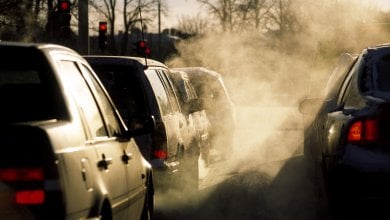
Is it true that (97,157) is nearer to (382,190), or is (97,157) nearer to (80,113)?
(80,113)

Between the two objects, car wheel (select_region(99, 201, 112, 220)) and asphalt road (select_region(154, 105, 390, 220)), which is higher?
car wheel (select_region(99, 201, 112, 220))

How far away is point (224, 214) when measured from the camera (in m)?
11.9

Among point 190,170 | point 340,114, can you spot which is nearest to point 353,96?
point 340,114

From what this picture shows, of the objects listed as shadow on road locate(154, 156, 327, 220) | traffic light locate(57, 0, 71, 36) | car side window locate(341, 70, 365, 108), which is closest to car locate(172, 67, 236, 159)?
shadow on road locate(154, 156, 327, 220)

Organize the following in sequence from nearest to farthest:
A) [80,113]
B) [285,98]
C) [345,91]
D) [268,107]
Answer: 1. [80,113]
2. [345,91]
3. [268,107]
4. [285,98]

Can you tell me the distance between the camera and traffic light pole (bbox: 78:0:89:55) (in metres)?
27.9

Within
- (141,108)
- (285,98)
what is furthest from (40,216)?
(285,98)

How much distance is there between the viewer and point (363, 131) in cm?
850

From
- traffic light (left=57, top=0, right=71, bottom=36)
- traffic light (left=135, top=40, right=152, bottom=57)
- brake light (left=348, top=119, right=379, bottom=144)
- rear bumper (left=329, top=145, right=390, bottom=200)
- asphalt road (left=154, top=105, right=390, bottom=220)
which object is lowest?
asphalt road (left=154, top=105, right=390, bottom=220)

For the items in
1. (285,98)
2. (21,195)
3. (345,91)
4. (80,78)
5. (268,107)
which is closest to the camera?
(21,195)

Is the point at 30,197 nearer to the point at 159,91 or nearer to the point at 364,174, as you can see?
the point at 364,174

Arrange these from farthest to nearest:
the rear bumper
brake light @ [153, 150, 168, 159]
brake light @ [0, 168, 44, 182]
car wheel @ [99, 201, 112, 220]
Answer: brake light @ [153, 150, 168, 159] → the rear bumper → car wheel @ [99, 201, 112, 220] → brake light @ [0, 168, 44, 182]

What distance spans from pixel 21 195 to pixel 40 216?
13 centimetres

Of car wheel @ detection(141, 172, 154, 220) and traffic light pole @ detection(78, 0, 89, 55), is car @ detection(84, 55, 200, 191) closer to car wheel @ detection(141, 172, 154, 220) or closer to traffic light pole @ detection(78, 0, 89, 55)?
car wheel @ detection(141, 172, 154, 220)
